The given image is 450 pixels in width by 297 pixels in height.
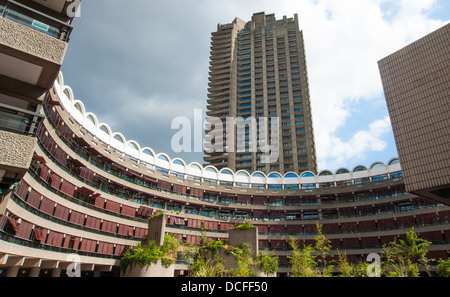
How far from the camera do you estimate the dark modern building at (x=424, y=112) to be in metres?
24.9

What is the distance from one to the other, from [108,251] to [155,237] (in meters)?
6.81

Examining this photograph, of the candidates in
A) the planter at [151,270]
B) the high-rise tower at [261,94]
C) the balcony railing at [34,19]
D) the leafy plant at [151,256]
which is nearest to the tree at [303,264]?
the planter at [151,270]

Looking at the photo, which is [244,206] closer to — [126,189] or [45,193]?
[126,189]

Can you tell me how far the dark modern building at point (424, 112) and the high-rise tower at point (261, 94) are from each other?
59.2 metres

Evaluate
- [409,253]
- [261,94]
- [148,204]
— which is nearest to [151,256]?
[148,204]

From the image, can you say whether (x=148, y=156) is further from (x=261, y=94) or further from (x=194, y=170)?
(x=261, y=94)

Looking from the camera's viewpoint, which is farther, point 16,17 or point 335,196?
point 335,196

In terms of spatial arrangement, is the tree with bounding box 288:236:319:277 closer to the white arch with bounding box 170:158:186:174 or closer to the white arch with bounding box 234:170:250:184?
the white arch with bounding box 170:158:186:174

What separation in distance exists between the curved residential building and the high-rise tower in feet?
109

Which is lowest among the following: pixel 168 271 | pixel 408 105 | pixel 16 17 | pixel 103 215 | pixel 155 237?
pixel 168 271

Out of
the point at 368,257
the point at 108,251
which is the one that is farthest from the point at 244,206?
the point at 108,251

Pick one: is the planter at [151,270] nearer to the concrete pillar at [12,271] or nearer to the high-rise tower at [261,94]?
the concrete pillar at [12,271]
